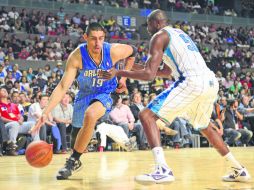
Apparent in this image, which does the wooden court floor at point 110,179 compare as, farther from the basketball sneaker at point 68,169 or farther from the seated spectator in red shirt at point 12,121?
the seated spectator in red shirt at point 12,121

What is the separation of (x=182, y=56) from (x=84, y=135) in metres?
1.34

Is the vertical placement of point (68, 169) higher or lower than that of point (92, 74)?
lower

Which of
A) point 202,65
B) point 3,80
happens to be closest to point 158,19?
point 202,65

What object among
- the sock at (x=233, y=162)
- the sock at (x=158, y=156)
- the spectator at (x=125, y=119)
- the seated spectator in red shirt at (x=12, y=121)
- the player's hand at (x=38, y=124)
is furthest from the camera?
the spectator at (x=125, y=119)

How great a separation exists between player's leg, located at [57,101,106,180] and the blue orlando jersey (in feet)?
0.59

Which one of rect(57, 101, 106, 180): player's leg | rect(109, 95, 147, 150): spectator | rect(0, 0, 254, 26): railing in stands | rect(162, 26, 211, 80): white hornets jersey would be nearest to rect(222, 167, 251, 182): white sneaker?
rect(162, 26, 211, 80): white hornets jersey

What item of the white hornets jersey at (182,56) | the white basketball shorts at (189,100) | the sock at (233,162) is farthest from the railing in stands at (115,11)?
the sock at (233,162)

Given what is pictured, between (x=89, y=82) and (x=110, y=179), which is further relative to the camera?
(x=89, y=82)

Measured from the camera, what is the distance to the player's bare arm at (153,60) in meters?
5.03

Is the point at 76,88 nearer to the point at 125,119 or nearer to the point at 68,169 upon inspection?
the point at 125,119

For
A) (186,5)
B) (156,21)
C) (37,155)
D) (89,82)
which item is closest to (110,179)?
(37,155)

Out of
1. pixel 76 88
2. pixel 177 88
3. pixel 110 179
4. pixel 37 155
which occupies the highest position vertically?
pixel 177 88

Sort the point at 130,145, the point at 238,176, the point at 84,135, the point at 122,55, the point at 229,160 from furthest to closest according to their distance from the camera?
the point at 130,145 < the point at 122,55 < the point at 84,135 < the point at 229,160 < the point at 238,176

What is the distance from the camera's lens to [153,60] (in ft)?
16.6
